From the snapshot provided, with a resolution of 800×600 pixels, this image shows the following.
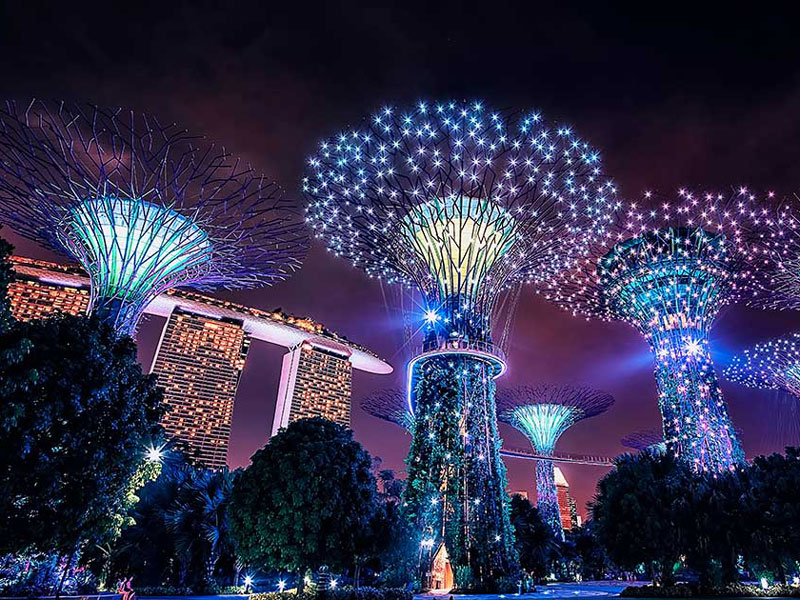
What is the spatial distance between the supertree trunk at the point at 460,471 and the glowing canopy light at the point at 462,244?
433cm

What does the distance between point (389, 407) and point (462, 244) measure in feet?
98.5

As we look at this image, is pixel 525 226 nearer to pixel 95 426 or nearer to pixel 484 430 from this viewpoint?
pixel 484 430

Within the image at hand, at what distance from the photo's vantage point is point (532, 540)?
144 ft

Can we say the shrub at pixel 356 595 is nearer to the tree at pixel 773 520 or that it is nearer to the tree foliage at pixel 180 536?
the tree foliage at pixel 180 536

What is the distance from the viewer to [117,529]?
16.3m

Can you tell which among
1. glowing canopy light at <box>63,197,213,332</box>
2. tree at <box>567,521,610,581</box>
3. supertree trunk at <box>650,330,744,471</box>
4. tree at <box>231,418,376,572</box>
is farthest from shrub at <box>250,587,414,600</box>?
tree at <box>567,521,610,581</box>

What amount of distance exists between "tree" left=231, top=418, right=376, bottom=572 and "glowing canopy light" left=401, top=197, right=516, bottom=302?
11.6 metres

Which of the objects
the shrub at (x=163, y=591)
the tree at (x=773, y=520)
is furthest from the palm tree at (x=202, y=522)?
the tree at (x=773, y=520)

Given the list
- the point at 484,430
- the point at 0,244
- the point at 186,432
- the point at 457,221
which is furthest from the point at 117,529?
Answer: the point at 186,432

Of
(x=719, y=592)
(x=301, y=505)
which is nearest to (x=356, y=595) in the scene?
(x=301, y=505)

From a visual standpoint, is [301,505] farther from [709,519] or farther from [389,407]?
[389,407]

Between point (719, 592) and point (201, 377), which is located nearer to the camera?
point (719, 592)

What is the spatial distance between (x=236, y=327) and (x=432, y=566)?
9852 cm

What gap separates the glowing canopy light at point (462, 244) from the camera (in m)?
29.0
